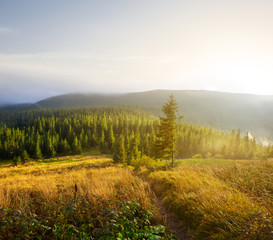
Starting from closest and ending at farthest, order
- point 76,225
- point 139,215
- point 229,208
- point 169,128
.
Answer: point 76,225, point 229,208, point 139,215, point 169,128

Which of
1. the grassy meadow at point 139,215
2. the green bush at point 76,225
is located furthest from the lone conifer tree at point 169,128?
the green bush at point 76,225

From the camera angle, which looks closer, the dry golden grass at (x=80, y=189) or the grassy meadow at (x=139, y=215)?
the grassy meadow at (x=139, y=215)

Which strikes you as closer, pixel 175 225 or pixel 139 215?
pixel 139 215

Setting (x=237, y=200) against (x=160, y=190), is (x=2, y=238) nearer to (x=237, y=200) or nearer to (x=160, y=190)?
(x=237, y=200)

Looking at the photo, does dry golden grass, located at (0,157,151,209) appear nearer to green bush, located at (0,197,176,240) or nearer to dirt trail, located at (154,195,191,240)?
green bush, located at (0,197,176,240)

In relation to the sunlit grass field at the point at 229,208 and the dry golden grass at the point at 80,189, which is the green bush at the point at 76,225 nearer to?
the dry golden grass at the point at 80,189

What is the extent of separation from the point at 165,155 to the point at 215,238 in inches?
793

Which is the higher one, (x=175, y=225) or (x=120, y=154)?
(x=175, y=225)

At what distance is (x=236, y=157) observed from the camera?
224 feet

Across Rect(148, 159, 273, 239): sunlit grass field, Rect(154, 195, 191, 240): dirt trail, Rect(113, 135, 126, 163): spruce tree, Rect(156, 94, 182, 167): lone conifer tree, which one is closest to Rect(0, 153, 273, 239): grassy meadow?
Rect(148, 159, 273, 239): sunlit grass field

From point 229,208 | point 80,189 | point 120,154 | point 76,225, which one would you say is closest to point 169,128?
point 80,189

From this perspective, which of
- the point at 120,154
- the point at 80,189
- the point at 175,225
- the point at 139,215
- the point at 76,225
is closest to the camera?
the point at 76,225

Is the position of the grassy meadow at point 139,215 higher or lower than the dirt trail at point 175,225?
higher

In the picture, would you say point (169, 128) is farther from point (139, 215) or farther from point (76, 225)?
point (76, 225)
